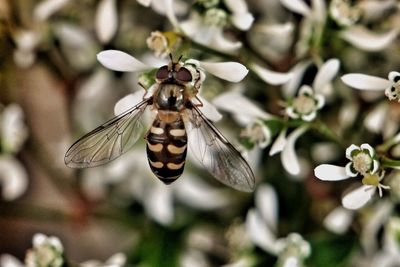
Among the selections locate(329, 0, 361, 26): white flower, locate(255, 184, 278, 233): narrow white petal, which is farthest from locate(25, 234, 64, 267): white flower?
locate(329, 0, 361, 26): white flower

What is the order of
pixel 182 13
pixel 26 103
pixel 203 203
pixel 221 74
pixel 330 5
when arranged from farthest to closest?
pixel 26 103
pixel 203 203
pixel 182 13
pixel 330 5
pixel 221 74

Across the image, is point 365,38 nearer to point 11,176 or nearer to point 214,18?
point 214,18

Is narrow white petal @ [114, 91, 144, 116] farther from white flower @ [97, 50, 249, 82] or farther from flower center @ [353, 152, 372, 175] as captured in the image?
flower center @ [353, 152, 372, 175]

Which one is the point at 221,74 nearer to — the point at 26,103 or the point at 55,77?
the point at 55,77

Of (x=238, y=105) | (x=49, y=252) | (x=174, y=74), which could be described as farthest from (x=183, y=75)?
(x=49, y=252)

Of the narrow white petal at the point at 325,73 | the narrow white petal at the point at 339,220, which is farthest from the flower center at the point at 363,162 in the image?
the narrow white petal at the point at 339,220

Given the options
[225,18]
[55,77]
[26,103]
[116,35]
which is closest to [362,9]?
[225,18]
